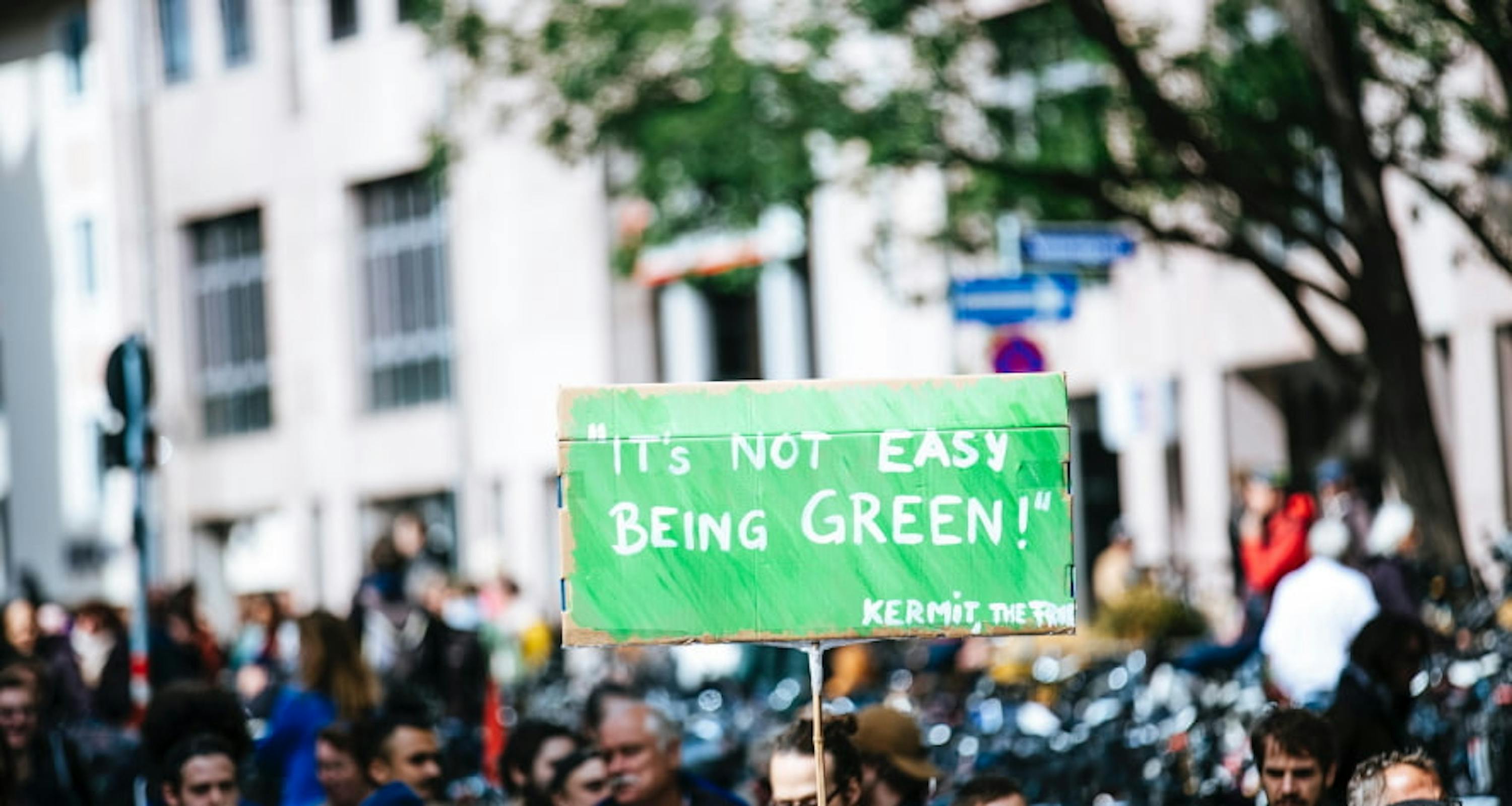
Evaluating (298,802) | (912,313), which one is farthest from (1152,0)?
(298,802)

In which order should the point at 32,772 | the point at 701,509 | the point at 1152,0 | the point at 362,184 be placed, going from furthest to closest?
the point at 362,184 → the point at 1152,0 → the point at 32,772 → the point at 701,509

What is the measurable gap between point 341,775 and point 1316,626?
4950 millimetres

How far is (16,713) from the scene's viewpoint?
1176 cm

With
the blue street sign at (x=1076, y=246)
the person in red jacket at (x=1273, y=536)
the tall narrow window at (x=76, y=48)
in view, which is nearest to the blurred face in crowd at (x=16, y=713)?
the person in red jacket at (x=1273, y=536)

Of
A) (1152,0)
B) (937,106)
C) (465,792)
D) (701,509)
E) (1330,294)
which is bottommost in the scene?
(465,792)

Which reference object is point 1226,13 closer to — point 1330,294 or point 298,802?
point 1330,294

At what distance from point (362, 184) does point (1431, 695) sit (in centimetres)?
3285

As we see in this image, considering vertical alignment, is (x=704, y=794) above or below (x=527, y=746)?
below

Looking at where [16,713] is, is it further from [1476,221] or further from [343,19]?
[343,19]

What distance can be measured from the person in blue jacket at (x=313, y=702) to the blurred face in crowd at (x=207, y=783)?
1.30 meters

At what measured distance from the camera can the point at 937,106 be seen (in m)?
20.4

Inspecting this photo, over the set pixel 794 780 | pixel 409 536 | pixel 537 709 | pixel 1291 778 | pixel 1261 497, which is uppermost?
pixel 409 536

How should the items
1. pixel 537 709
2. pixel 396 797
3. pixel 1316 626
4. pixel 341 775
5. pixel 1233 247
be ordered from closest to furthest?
pixel 396 797, pixel 341 775, pixel 1316 626, pixel 1233 247, pixel 537 709

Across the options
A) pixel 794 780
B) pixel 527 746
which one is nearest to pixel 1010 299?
pixel 527 746
